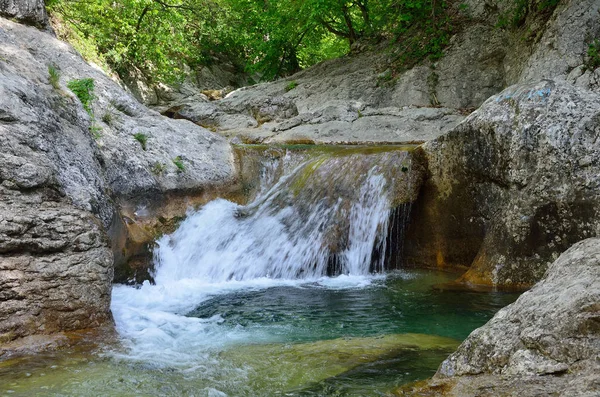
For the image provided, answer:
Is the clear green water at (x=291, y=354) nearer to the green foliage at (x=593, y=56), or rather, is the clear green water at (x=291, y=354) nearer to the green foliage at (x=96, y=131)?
the green foliage at (x=96, y=131)

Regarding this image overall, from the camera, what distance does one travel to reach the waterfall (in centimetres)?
821

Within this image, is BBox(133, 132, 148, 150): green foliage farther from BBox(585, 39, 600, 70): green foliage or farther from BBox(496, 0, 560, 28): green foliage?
BBox(496, 0, 560, 28): green foliage

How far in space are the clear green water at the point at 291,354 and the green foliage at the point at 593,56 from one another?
6.26 m

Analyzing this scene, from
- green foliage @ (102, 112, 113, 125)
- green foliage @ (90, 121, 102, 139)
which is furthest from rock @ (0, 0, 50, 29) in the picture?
green foliage @ (90, 121, 102, 139)

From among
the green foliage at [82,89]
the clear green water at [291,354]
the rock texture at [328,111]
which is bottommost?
the clear green water at [291,354]

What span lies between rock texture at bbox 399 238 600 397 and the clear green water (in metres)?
0.65

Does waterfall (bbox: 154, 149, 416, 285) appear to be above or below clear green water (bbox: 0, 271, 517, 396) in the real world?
above

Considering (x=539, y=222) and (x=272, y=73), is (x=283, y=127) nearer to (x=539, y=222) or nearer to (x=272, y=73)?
(x=539, y=222)

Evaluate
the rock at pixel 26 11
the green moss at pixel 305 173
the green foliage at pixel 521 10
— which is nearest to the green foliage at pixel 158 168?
the green moss at pixel 305 173

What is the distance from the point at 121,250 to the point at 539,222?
17.9ft

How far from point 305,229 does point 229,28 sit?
42.0 ft

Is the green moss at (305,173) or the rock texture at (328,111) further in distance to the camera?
the rock texture at (328,111)

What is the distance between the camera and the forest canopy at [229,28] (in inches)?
544

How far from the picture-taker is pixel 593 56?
35.2 ft
